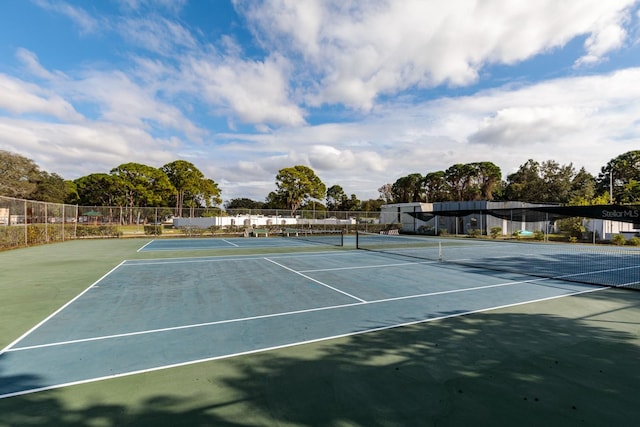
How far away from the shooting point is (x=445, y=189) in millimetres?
61500

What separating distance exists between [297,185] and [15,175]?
129 ft

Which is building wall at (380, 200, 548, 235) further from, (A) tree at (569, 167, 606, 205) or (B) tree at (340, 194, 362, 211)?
(B) tree at (340, 194, 362, 211)

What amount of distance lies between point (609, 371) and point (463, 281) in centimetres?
569

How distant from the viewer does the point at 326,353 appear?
436 centimetres

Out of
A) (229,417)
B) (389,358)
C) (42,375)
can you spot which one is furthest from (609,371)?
(42,375)

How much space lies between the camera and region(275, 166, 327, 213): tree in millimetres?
49906

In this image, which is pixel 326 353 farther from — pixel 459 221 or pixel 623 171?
pixel 623 171

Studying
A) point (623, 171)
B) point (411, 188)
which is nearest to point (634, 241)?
point (623, 171)

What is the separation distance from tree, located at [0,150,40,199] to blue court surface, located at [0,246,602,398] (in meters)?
44.6

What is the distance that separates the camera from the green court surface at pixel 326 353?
120 inches

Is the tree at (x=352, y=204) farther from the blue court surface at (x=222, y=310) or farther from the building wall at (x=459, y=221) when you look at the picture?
the blue court surface at (x=222, y=310)

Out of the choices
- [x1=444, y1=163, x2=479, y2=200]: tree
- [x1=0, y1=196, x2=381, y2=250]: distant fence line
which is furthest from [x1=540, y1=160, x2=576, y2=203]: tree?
[x1=0, y1=196, x2=381, y2=250]: distant fence line

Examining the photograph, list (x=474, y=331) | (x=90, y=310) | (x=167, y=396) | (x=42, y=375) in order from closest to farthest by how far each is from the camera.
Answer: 1. (x=167, y=396)
2. (x=42, y=375)
3. (x=474, y=331)
4. (x=90, y=310)

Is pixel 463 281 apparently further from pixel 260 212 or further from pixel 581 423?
pixel 260 212
